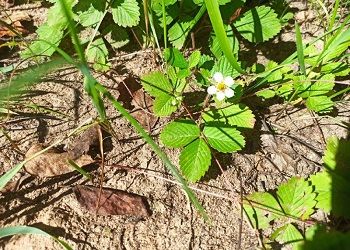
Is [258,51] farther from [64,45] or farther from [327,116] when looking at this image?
[64,45]

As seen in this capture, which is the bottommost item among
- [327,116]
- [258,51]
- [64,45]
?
[327,116]

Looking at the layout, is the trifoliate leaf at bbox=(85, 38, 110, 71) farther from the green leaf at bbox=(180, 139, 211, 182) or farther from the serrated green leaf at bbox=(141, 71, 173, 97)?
the green leaf at bbox=(180, 139, 211, 182)

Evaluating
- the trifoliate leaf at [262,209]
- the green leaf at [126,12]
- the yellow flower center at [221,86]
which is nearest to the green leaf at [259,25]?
the yellow flower center at [221,86]

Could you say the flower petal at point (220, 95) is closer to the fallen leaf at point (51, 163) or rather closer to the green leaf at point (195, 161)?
the green leaf at point (195, 161)

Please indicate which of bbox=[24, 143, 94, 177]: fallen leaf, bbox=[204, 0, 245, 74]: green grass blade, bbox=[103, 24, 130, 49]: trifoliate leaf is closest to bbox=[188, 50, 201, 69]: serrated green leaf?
bbox=[204, 0, 245, 74]: green grass blade

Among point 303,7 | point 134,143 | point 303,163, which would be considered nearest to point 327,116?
point 303,163
